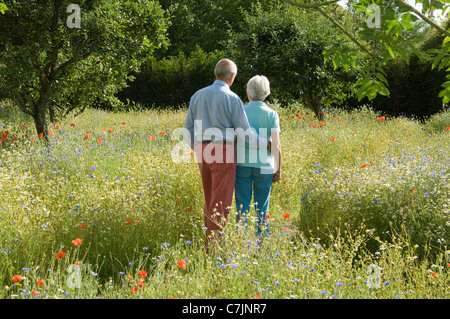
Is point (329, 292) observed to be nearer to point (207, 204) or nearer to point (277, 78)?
point (207, 204)

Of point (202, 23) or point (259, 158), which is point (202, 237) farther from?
point (202, 23)

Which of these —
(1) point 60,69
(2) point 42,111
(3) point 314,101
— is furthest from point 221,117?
(3) point 314,101

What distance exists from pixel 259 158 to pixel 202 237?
1033 mm

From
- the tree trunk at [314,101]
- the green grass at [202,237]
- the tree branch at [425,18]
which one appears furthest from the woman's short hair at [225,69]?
the tree trunk at [314,101]

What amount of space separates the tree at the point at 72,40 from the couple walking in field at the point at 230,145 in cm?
414

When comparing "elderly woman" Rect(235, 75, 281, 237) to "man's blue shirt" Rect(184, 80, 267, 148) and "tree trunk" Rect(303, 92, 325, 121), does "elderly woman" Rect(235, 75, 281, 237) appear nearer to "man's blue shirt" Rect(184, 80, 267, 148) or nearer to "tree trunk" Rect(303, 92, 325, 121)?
"man's blue shirt" Rect(184, 80, 267, 148)

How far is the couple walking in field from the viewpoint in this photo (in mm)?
3824

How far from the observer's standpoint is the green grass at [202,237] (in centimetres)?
294

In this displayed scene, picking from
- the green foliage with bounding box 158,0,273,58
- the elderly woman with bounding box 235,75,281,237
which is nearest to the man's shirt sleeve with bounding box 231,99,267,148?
the elderly woman with bounding box 235,75,281,237

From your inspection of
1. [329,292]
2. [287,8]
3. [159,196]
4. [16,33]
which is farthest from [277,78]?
[329,292]

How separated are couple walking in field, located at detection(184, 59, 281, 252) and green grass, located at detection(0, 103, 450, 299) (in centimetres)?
30

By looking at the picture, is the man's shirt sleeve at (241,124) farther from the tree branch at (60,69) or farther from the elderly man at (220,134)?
the tree branch at (60,69)

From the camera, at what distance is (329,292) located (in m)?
2.86

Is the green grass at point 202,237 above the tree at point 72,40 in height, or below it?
below
